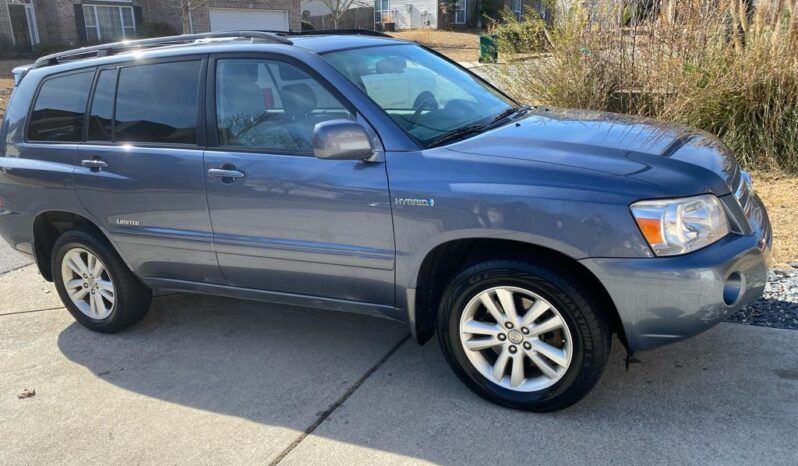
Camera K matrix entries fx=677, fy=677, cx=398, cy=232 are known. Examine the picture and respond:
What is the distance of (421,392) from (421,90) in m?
1.75

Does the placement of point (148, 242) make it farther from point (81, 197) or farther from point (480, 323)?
point (480, 323)

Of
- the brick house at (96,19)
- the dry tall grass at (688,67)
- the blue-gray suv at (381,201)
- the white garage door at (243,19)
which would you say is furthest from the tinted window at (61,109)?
the white garage door at (243,19)

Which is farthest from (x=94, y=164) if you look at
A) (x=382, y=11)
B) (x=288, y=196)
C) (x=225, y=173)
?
(x=382, y=11)

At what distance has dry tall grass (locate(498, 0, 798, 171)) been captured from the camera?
7.01 meters

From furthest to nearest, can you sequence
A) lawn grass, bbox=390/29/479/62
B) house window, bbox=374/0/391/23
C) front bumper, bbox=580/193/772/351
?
house window, bbox=374/0/391/23 < lawn grass, bbox=390/29/479/62 < front bumper, bbox=580/193/772/351

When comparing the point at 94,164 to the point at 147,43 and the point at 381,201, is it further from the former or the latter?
the point at 381,201

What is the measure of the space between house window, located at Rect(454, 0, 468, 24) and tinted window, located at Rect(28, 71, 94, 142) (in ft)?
145

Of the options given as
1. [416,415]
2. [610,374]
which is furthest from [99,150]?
[610,374]

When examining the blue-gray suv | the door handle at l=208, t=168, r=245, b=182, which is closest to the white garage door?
the blue-gray suv

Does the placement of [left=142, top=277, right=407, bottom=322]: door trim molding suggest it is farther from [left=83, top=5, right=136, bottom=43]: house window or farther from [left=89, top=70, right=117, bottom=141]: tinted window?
[left=83, top=5, right=136, bottom=43]: house window

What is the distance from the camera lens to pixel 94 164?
4.15m

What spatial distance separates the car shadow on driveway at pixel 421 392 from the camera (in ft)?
10.0

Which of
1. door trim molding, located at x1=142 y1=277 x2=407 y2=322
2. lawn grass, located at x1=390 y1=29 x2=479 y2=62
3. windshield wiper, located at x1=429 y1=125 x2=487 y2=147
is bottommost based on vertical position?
door trim molding, located at x1=142 y1=277 x2=407 y2=322

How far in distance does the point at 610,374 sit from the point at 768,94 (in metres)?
4.86
